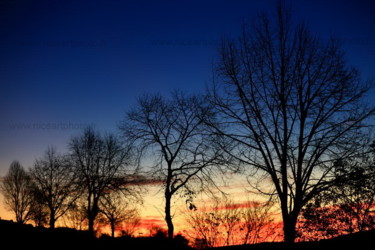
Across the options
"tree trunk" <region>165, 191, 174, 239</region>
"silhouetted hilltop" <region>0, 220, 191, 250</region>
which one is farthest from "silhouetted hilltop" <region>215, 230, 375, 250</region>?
"tree trunk" <region>165, 191, 174, 239</region>

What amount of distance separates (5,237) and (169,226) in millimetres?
9547

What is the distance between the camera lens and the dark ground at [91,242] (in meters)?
7.39

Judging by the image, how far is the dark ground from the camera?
7.39 meters

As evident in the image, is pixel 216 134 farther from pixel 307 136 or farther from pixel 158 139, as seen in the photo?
pixel 158 139

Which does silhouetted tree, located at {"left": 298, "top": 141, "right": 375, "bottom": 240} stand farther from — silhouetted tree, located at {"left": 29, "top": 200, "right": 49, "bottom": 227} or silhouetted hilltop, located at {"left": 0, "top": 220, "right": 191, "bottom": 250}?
silhouetted tree, located at {"left": 29, "top": 200, "right": 49, "bottom": 227}

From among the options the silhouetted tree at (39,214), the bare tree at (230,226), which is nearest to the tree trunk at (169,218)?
the bare tree at (230,226)

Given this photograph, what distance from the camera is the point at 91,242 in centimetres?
859

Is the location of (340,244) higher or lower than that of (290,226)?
lower

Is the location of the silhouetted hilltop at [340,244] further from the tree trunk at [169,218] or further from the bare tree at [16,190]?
the bare tree at [16,190]

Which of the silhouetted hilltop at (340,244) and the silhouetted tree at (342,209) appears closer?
the silhouetted hilltop at (340,244)

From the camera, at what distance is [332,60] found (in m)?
10.5

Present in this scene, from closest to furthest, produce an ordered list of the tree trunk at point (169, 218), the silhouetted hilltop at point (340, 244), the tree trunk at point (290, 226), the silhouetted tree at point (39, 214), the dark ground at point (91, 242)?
the silhouetted hilltop at point (340, 244) → the dark ground at point (91, 242) → the tree trunk at point (290, 226) → the tree trunk at point (169, 218) → the silhouetted tree at point (39, 214)

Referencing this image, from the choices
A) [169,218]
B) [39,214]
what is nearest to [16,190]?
[39,214]

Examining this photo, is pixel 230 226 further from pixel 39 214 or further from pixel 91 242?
pixel 39 214
